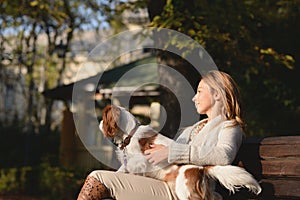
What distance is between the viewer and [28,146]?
2009cm

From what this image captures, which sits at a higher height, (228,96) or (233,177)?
Answer: (228,96)

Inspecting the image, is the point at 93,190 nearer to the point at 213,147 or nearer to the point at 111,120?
the point at 111,120

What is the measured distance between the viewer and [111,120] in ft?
13.6

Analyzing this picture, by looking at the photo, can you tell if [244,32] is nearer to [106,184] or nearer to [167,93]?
[167,93]

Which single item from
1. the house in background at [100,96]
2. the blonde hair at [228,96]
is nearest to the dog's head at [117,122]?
the blonde hair at [228,96]

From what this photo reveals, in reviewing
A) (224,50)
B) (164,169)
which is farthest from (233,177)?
→ (224,50)

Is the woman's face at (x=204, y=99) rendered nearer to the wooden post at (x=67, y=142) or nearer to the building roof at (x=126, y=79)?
the building roof at (x=126, y=79)

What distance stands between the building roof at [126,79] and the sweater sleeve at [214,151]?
10.8 metres

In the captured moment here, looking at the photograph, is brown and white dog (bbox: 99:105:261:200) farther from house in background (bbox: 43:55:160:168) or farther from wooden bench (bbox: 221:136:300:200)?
house in background (bbox: 43:55:160:168)

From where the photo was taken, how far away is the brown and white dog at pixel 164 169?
12.5 feet

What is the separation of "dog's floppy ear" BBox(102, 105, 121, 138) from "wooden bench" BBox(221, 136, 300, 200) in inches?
33.2

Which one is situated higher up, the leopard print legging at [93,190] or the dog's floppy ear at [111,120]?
the dog's floppy ear at [111,120]

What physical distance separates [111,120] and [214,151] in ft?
2.50

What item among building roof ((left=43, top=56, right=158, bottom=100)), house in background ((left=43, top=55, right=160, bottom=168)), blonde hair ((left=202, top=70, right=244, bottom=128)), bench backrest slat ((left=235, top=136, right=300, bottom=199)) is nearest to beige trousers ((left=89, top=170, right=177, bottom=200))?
bench backrest slat ((left=235, top=136, right=300, bottom=199))
